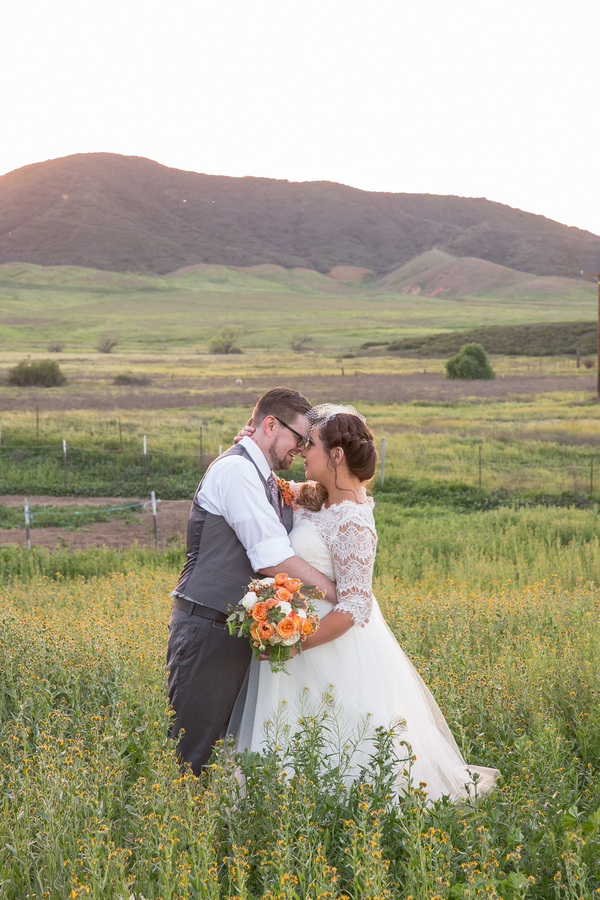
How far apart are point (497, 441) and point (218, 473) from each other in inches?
793

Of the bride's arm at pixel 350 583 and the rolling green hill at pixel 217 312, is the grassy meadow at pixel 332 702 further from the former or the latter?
the rolling green hill at pixel 217 312

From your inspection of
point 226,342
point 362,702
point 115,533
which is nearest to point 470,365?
point 115,533

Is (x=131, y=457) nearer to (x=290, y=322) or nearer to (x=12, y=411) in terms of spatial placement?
(x=12, y=411)

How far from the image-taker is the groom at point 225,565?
3.19m

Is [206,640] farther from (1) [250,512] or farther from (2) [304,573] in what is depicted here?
(1) [250,512]

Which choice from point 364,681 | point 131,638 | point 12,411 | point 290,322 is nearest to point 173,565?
point 131,638

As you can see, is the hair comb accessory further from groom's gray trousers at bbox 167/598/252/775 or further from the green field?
the green field

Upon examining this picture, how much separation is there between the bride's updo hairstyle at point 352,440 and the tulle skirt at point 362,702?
65 cm

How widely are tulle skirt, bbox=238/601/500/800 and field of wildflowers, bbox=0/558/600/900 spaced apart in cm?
14

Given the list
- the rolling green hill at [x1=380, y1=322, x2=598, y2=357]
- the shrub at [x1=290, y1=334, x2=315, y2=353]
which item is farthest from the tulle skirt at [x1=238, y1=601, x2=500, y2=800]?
the shrub at [x1=290, y1=334, x2=315, y2=353]

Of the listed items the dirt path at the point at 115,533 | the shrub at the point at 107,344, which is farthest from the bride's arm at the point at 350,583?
the shrub at the point at 107,344

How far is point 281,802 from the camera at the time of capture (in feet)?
8.96

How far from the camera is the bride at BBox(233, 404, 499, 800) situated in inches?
130

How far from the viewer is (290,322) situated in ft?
405
